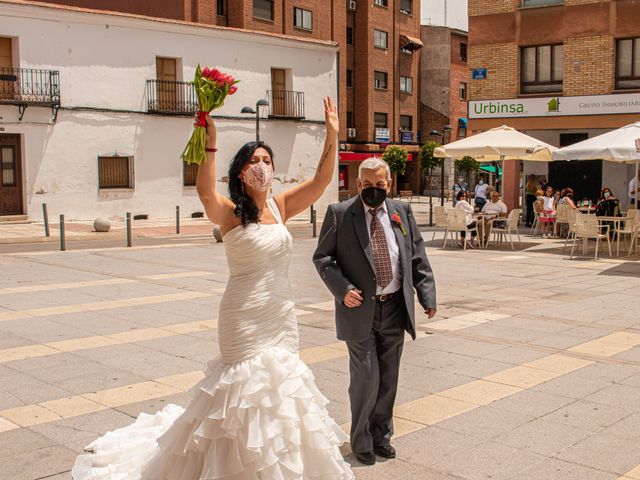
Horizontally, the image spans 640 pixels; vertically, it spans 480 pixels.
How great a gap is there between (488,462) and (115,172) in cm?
2631

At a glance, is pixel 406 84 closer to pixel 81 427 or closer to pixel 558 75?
pixel 558 75

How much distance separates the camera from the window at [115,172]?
2870 cm

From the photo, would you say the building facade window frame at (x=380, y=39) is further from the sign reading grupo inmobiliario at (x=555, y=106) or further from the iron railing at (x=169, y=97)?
the sign reading grupo inmobiliario at (x=555, y=106)

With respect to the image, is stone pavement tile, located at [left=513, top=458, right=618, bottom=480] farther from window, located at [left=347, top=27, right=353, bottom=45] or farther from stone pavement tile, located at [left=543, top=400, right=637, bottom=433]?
window, located at [left=347, top=27, right=353, bottom=45]

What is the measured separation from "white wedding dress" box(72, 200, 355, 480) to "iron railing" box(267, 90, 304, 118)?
100 feet

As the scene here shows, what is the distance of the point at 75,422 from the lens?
533cm

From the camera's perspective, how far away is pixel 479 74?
27391 mm

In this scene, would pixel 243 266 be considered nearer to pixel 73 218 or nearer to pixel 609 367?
pixel 609 367

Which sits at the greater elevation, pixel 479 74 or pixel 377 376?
pixel 479 74

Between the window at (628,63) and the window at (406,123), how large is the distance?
2986 cm

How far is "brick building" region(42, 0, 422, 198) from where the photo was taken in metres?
43.2

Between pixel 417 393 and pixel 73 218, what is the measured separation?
23.6 m

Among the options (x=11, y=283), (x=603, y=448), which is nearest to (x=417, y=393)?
(x=603, y=448)

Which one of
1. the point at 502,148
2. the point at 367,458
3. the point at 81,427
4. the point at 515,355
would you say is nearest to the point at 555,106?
the point at 502,148
